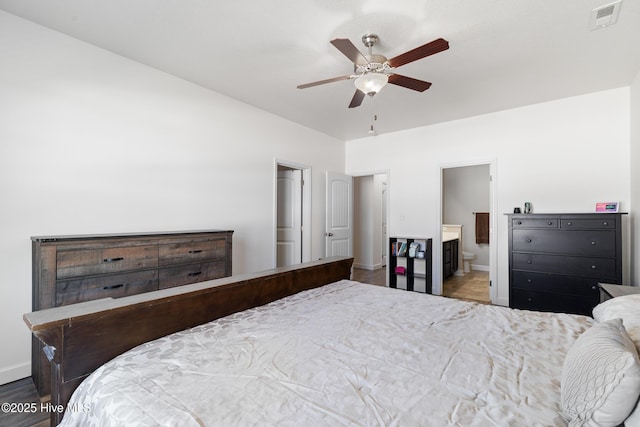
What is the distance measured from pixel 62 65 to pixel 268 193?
2410 millimetres

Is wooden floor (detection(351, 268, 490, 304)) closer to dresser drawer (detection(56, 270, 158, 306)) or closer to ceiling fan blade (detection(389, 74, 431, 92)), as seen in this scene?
ceiling fan blade (detection(389, 74, 431, 92))

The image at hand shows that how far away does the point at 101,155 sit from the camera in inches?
103

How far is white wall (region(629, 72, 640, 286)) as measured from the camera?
3004 mm

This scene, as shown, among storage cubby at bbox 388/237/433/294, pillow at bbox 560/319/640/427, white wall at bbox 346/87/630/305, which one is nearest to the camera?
pillow at bbox 560/319/640/427

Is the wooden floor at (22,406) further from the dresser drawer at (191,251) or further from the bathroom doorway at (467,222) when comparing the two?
the bathroom doorway at (467,222)

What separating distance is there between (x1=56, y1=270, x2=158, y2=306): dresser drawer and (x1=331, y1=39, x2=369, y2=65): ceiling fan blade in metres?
2.24

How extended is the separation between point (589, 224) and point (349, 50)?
3057 mm

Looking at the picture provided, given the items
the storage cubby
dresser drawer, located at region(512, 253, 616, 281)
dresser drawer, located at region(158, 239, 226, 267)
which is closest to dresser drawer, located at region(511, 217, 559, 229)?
dresser drawer, located at region(512, 253, 616, 281)

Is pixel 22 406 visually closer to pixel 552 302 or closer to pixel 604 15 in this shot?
pixel 552 302

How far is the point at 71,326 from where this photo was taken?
108 centimetres

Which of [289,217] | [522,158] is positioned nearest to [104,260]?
[289,217]

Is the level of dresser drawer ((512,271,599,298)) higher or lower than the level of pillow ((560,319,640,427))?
lower

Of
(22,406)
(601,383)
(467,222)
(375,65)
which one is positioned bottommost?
(22,406)

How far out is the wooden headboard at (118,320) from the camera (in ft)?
3.47
